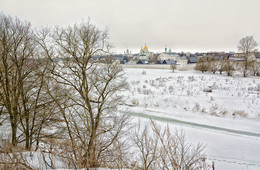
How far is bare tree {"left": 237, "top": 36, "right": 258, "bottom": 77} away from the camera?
28.5m

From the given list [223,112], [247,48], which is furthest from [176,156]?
[247,48]

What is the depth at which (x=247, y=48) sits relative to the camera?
2995 cm

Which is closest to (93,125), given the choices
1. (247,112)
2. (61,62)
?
(61,62)

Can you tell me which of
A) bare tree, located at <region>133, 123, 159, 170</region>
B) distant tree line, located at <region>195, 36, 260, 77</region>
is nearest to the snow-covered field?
bare tree, located at <region>133, 123, 159, 170</region>

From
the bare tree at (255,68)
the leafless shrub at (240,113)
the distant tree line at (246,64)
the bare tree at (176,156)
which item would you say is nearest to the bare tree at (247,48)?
the distant tree line at (246,64)

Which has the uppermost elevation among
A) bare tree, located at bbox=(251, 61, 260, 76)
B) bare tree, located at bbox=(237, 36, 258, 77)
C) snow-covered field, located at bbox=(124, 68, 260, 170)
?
bare tree, located at bbox=(237, 36, 258, 77)

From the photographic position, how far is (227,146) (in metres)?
8.37

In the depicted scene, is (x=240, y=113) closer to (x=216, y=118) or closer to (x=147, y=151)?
(x=216, y=118)

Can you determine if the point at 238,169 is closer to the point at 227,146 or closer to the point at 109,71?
the point at 227,146

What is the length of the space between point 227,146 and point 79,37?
377 inches

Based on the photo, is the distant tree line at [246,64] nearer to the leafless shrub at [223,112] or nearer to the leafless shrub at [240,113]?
the leafless shrub at [240,113]

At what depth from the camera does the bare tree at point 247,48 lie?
2847 cm

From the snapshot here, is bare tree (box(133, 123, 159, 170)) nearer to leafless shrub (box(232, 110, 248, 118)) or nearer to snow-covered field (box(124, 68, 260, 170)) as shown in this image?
snow-covered field (box(124, 68, 260, 170))

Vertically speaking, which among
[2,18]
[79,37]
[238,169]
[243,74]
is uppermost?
[2,18]
